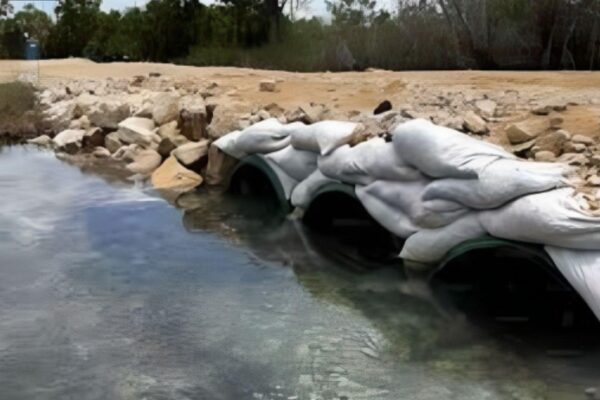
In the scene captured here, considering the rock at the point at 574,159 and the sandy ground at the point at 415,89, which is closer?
the rock at the point at 574,159

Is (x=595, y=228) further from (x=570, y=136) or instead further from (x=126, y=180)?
(x=126, y=180)

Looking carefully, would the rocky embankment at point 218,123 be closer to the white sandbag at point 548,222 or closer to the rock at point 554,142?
the rock at point 554,142

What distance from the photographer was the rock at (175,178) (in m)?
8.53

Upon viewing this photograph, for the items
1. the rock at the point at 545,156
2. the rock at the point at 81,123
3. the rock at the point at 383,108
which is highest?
the rock at the point at 383,108

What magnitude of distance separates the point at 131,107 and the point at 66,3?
19.4 meters

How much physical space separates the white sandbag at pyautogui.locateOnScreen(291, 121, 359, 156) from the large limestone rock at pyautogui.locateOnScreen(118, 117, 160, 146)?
380cm

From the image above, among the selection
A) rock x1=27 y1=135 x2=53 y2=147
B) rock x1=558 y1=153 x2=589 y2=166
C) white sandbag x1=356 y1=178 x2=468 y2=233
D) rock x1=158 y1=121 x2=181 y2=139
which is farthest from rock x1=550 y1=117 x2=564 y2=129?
rock x1=27 y1=135 x2=53 y2=147

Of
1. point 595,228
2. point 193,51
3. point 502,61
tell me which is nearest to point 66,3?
point 193,51

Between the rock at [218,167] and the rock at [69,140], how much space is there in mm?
3144

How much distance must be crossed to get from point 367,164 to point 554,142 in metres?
1.52

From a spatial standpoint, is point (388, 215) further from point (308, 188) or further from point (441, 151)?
point (308, 188)

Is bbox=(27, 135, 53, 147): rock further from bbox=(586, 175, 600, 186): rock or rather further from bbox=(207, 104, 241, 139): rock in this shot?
bbox=(586, 175, 600, 186): rock

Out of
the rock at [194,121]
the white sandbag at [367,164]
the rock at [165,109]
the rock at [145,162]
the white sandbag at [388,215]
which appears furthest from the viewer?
the rock at [165,109]

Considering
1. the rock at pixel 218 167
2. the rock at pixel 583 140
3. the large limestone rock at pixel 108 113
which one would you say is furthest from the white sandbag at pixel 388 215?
the large limestone rock at pixel 108 113
